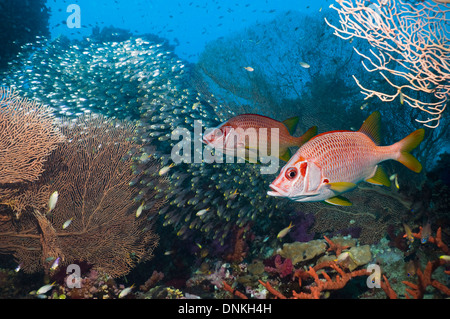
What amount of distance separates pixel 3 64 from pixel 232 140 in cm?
1284

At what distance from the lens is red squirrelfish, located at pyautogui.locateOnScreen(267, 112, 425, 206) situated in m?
1.82

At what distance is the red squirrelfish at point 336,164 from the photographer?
1819 mm

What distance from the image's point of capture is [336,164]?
1965 mm

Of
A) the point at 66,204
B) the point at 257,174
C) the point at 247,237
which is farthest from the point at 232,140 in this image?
the point at 66,204

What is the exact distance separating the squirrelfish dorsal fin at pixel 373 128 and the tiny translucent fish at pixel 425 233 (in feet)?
9.64

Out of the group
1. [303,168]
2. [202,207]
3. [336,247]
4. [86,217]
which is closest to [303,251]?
[336,247]

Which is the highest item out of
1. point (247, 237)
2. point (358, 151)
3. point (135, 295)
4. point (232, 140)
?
point (232, 140)

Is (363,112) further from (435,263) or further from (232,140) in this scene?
(232,140)

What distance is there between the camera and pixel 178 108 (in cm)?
546

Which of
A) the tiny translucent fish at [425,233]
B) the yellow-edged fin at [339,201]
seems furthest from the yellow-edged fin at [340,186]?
the tiny translucent fish at [425,233]

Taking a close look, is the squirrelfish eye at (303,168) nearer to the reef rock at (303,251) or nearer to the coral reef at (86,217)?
the reef rock at (303,251)

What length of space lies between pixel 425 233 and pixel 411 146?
121 inches

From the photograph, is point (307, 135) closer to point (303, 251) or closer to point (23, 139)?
point (303, 251)

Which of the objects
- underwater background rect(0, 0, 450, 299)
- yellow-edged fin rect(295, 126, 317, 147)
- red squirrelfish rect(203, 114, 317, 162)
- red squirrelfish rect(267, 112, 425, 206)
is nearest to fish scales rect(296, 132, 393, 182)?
red squirrelfish rect(267, 112, 425, 206)
